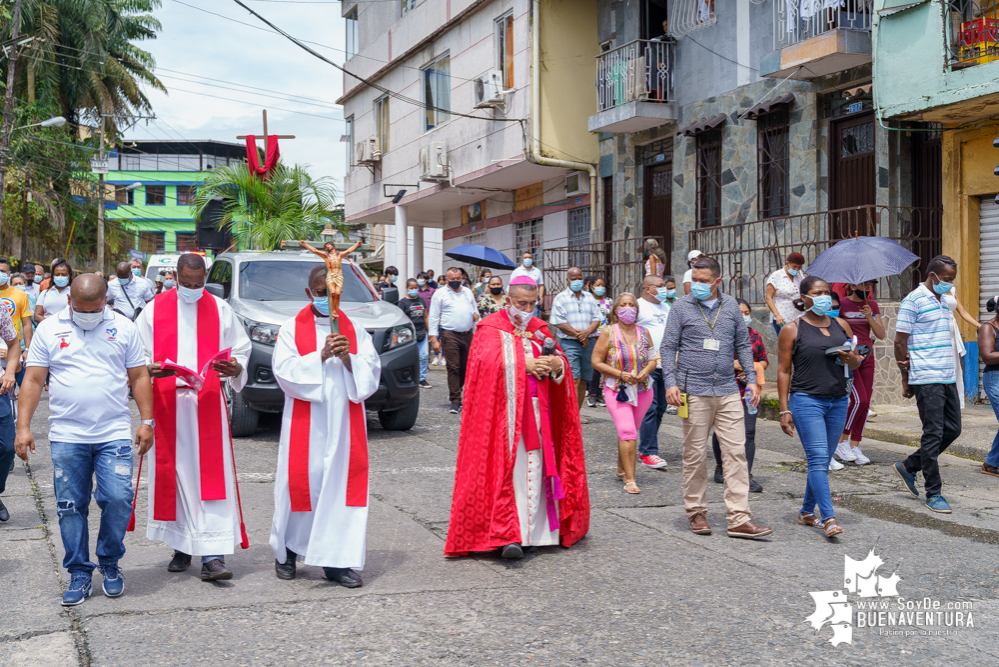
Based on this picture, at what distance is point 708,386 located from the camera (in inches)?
264

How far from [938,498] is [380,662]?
506 centimetres

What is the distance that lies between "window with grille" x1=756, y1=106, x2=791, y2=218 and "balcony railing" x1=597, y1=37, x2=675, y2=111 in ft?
8.05

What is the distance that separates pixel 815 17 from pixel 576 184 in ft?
23.2

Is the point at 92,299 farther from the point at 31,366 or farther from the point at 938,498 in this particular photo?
the point at 938,498

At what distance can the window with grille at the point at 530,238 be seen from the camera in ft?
74.4

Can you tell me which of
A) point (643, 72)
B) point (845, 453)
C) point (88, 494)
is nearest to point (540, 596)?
point (88, 494)

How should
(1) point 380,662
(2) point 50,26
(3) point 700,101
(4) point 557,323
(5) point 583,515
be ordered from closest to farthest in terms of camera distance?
1. (1) point 380,662
2. (5) point 583,515
3. (4) point 557,323
4. (3) point 700,101
5. (2) point 50,26

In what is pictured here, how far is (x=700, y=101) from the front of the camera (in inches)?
680

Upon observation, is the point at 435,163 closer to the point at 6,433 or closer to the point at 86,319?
the point at 6,433

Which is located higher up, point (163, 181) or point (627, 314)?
point (163, 181)

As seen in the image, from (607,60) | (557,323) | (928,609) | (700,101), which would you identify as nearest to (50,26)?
(607,60)

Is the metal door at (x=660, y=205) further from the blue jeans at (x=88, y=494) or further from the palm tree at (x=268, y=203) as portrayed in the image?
the blue jeans at (x=88, y=494)

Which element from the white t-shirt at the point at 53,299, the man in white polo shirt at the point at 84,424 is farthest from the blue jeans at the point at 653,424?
the white t-shirt at the point at 53,299

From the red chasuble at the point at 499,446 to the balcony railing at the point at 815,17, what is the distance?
989cm
